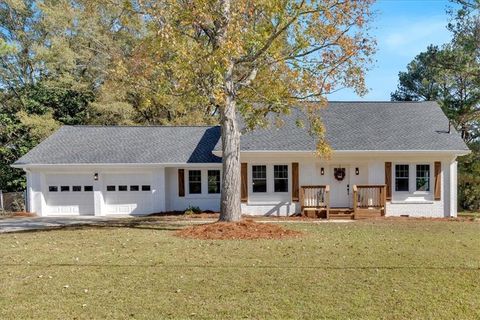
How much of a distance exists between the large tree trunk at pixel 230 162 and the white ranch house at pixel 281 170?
4.90 metres

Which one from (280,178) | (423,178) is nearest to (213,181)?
(280,178)

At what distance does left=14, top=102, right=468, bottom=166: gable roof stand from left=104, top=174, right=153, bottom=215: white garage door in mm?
944

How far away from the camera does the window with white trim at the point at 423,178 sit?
17.5 m

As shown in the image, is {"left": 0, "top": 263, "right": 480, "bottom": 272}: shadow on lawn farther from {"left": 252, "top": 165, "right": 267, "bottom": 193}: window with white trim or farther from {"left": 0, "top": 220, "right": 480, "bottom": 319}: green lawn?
{"left": 252, "top": 165, "right": 267, "bottom": 193}: window with white trim

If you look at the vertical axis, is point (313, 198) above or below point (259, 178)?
below

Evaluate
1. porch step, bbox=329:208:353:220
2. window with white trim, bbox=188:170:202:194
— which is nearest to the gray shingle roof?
window with white trim, bbox=188:170:202:194

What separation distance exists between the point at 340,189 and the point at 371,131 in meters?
3.11

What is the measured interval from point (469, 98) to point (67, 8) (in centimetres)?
2677

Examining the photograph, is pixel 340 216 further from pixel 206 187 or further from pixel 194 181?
pixel 194 181

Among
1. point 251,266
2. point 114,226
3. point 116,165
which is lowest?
point 114,226

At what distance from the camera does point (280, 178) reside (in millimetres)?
17828

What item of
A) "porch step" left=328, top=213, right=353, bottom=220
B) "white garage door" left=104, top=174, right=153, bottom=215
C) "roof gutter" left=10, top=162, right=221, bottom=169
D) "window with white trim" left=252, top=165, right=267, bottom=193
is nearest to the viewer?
"porch step" left=328, top=213, right=353, bottom=220

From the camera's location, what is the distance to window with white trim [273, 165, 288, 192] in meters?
17.8

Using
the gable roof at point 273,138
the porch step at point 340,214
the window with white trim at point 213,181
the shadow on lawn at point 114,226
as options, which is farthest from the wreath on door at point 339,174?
the shadow on lawn at point 114,226
